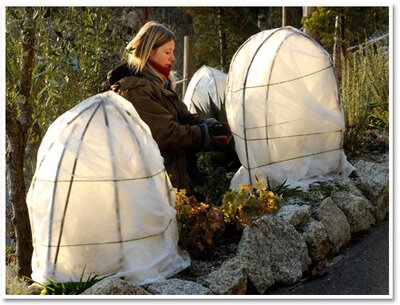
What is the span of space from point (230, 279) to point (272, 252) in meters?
0.47

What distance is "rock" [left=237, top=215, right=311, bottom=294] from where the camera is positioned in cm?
335

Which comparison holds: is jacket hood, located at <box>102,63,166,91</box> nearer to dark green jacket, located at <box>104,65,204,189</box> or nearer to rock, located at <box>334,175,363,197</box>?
dark green jacket, located at <box>104,65,204,189</box>

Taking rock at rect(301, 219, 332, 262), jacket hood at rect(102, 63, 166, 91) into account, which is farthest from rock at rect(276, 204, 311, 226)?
jacket hood at rect(102, 63, 166, 91)

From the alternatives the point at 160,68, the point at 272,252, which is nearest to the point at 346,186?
the point at 272,252

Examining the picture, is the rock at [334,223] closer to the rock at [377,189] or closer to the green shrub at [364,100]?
the rock at [377,189]

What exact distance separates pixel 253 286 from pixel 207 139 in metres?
1.29

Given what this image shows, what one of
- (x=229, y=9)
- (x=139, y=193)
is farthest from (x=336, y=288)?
(x=229, y=9)

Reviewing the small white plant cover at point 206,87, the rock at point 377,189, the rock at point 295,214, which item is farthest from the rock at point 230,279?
the small white plant cover at point 206,87

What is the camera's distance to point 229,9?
1340 cm

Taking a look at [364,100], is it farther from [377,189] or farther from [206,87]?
[206,87]

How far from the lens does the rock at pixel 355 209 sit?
429 centimetres

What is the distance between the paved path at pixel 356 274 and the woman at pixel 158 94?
1.16m

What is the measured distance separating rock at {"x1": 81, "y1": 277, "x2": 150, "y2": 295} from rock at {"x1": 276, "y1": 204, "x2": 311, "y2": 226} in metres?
1.30

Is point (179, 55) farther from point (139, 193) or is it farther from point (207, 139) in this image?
point (139, 193)
